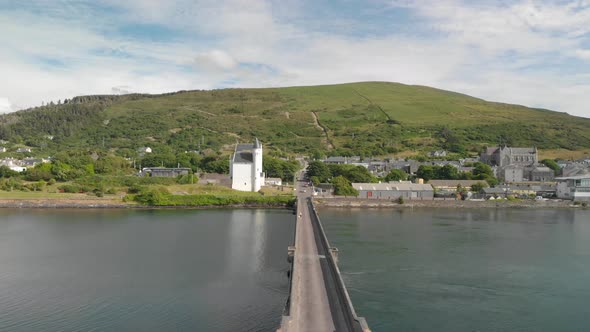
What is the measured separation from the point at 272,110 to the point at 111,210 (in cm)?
6779

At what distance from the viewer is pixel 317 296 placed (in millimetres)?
A: 12312

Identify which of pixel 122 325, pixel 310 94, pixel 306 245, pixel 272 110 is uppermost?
pixel 310 94

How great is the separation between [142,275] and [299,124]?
73944mm

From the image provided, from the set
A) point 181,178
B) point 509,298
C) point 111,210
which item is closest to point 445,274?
point 509,298

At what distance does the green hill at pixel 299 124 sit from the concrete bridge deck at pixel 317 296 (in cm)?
5362

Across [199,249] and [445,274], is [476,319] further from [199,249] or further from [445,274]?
[199,249]

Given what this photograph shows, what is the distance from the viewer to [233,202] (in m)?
38.9

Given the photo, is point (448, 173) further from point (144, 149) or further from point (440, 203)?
point (144, 149)

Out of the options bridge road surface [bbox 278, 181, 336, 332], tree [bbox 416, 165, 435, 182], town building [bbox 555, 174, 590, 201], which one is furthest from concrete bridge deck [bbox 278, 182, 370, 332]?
town building [bbox 555, 174, 590, 201]

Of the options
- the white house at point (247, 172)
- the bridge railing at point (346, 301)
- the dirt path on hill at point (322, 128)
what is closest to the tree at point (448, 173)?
the white house at point (247, 172)

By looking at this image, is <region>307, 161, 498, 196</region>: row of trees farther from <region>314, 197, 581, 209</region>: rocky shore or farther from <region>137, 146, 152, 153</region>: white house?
<region>137, 146, 152, 153</region>: white house

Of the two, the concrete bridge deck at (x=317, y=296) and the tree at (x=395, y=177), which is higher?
the tree at (x=395, y=177)

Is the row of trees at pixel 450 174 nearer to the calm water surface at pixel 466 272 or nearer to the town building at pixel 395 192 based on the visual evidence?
the town building at pixel 395 192

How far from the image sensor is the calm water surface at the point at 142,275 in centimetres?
1330
